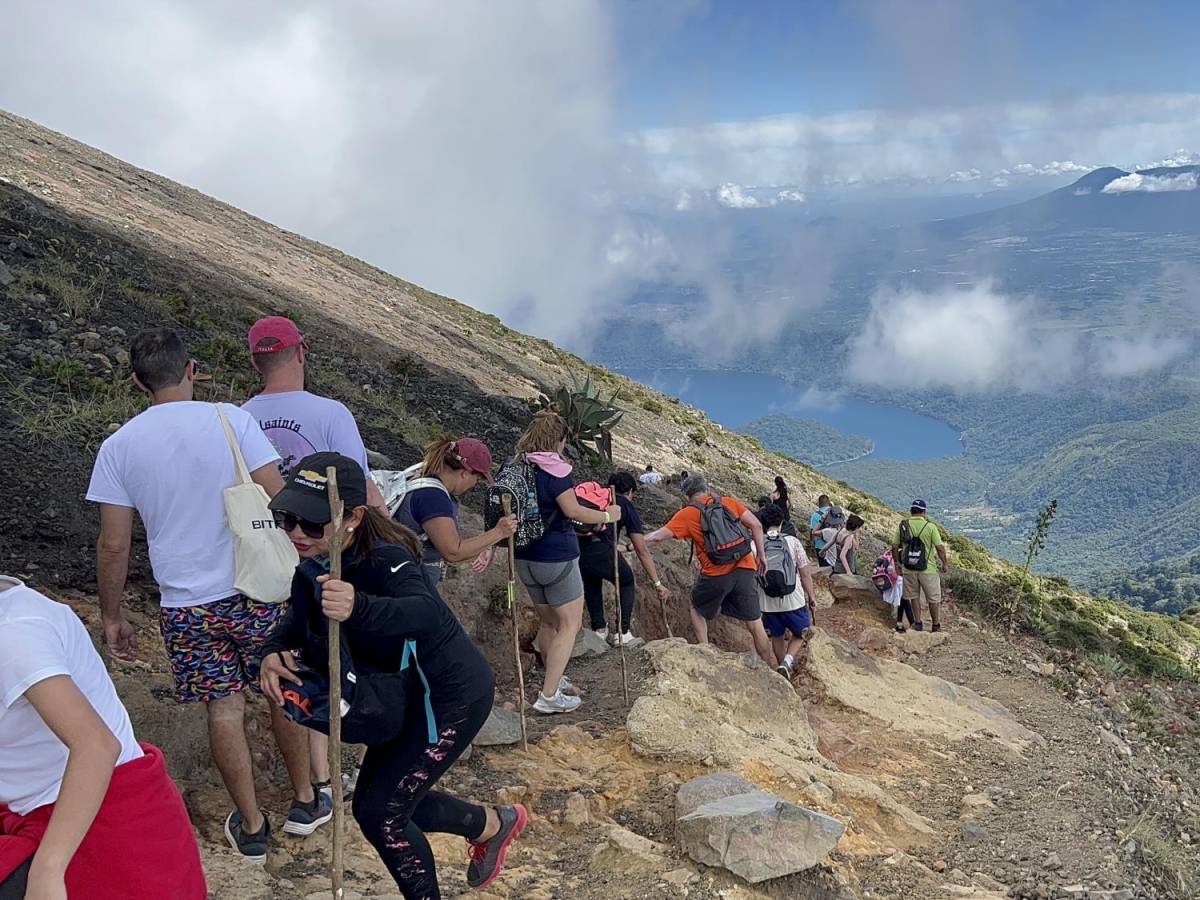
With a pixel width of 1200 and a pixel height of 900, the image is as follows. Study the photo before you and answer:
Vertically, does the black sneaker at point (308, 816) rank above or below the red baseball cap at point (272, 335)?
below

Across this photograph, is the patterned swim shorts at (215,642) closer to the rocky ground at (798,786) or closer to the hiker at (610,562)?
the rocky ground at (798,786)

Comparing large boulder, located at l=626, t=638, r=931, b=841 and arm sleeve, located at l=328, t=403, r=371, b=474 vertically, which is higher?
arm sleeve, located at l=328, t=403, r=371, b=474

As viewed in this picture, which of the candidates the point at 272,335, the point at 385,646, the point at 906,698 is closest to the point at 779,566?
the point at 906,698

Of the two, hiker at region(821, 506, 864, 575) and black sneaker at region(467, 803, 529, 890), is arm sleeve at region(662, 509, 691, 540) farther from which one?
hiker at region(821, 506, 864, 575)

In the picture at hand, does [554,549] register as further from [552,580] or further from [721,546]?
[721,546]

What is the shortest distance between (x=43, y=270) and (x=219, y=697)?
9.33m

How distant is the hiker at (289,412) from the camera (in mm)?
4359

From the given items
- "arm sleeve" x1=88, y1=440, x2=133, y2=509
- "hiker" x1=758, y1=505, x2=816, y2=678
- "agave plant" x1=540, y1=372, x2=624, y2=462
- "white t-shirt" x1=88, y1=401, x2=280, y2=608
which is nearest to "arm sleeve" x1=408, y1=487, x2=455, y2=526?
"white t-shirt" x1=88, y1=401, x2=280, y2=608

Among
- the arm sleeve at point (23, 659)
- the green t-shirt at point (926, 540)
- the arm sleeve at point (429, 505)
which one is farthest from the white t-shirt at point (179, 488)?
the green t-shirt at point (926, 540)

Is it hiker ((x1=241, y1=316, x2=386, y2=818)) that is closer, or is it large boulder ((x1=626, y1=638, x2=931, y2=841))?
hiker ((x1=241, y1=316, x2=386, y2=818))

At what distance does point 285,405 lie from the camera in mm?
4391

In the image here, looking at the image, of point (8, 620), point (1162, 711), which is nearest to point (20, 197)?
point (8, 620)

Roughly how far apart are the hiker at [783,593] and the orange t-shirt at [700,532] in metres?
0.77

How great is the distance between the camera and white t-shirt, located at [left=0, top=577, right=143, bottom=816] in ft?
6.64
